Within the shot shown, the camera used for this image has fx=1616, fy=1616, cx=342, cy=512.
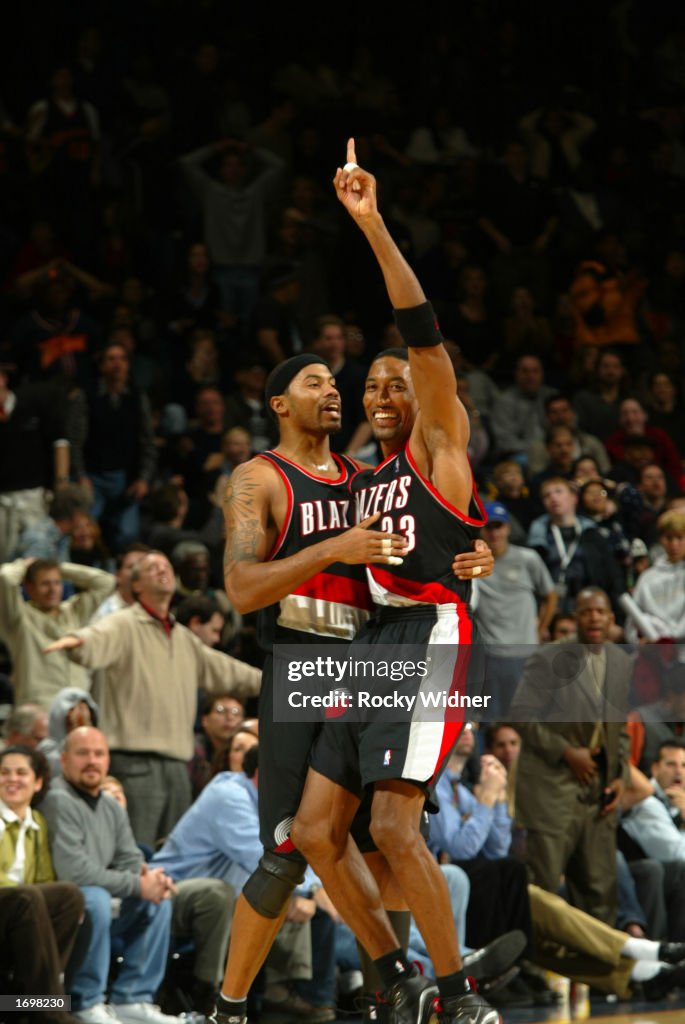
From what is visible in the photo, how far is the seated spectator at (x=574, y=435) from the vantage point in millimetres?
13508

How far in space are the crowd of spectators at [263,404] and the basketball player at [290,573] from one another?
5.54 ft

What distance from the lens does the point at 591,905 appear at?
855cm

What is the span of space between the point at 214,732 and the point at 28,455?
3.13 metres

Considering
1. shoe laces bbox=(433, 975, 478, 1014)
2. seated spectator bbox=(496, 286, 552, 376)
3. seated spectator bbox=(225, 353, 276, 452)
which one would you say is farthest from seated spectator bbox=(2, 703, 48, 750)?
seated spectator bbox=(496, 286, 552, 376)

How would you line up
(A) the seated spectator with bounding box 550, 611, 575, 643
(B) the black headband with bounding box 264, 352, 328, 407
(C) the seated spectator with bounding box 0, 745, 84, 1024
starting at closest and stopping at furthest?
1. (B) the black headband with bounding box 264, 352, 328, 407
2. (C) the seated spectator with bounding box 0, 745, 84, 1024
3. (A) the seated spectator with bounding box 550, 611, 575, 643

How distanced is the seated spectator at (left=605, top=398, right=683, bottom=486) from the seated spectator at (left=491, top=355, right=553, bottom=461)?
637mm

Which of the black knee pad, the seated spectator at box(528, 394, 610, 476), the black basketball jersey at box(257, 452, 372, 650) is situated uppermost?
the seated spectator at box(528, 394, 610, 476)

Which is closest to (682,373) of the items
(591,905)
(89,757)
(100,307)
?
(100,307)

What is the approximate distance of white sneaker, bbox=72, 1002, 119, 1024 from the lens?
707cm

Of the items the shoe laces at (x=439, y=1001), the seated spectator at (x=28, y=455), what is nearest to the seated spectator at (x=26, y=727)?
the seated spectator at (x=28, y=455)

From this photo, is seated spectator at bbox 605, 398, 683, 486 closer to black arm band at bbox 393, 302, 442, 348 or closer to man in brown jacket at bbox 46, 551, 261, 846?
man in brown jacket at bbox 46, 551, 261, 846

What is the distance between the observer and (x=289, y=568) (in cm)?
549

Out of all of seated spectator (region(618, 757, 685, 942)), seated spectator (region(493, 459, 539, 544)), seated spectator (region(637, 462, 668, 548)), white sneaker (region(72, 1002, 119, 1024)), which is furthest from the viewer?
seated spectator (region(637, 462, 668, 548))

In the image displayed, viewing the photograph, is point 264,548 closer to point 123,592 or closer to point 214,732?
point 214,732
